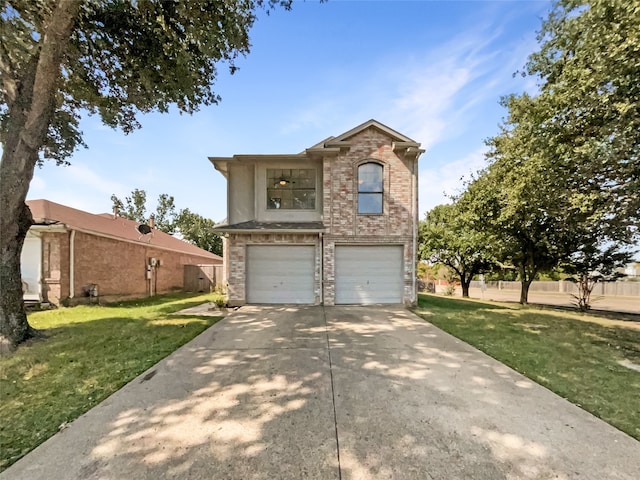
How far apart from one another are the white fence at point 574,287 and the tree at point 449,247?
11.5m

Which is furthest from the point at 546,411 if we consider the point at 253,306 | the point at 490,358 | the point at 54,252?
the point at 54,252

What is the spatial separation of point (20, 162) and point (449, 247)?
2232 centimetres

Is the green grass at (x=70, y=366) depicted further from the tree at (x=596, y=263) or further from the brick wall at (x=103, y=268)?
the tree at (x=596, y=263)

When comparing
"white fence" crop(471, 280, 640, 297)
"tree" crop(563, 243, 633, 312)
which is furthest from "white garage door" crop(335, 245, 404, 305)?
"white fence" crop(471, 280, 640, 297)

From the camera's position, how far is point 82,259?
11.8 m

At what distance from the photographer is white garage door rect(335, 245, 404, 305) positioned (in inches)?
440

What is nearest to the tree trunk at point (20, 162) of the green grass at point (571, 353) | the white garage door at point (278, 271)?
the white garage door at point (278, 271)

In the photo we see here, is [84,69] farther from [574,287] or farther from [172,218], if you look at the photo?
[574,287]

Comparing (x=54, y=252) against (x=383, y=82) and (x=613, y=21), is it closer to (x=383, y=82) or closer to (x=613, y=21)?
(x=383, y=82)

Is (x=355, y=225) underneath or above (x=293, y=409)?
above

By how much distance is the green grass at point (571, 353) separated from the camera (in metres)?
3.81

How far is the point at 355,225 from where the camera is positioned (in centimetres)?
1117

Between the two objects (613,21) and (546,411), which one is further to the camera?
(613,21)

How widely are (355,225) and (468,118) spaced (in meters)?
5.45
